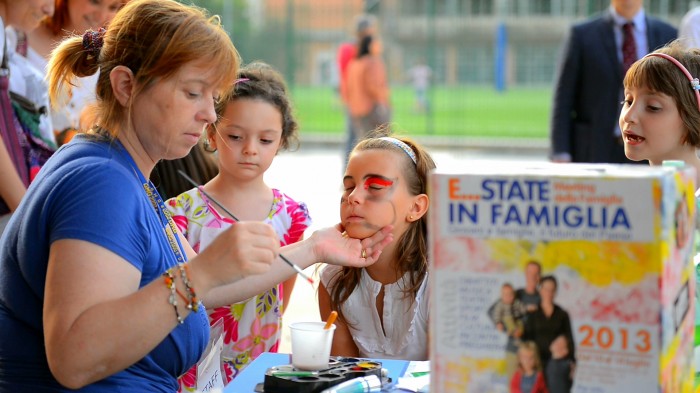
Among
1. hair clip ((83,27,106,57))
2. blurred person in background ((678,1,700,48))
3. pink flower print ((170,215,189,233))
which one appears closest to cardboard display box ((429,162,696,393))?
hair clip ((83,27,106,57))

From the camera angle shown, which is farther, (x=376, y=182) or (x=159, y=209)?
(x=376, y=182)

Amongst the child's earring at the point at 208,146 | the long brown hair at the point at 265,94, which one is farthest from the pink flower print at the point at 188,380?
the child's earring at the point at 208,146

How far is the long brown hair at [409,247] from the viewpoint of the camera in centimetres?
273

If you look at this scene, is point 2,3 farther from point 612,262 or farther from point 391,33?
point 391,33

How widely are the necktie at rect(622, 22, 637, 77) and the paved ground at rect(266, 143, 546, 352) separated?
37.7 inches

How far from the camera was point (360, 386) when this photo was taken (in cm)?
185

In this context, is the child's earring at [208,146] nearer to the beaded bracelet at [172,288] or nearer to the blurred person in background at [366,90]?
the beaded bracelet at [172,288]

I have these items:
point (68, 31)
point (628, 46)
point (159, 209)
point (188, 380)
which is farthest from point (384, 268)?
point (628, 46)

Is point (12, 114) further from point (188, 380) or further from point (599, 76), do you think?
point (599, 76)

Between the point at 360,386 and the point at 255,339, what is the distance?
1191 mm

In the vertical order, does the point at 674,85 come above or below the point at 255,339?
above

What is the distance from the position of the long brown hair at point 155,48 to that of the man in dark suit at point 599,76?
344cm

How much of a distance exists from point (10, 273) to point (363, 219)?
39.9 inches

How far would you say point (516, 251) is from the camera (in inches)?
56.1
